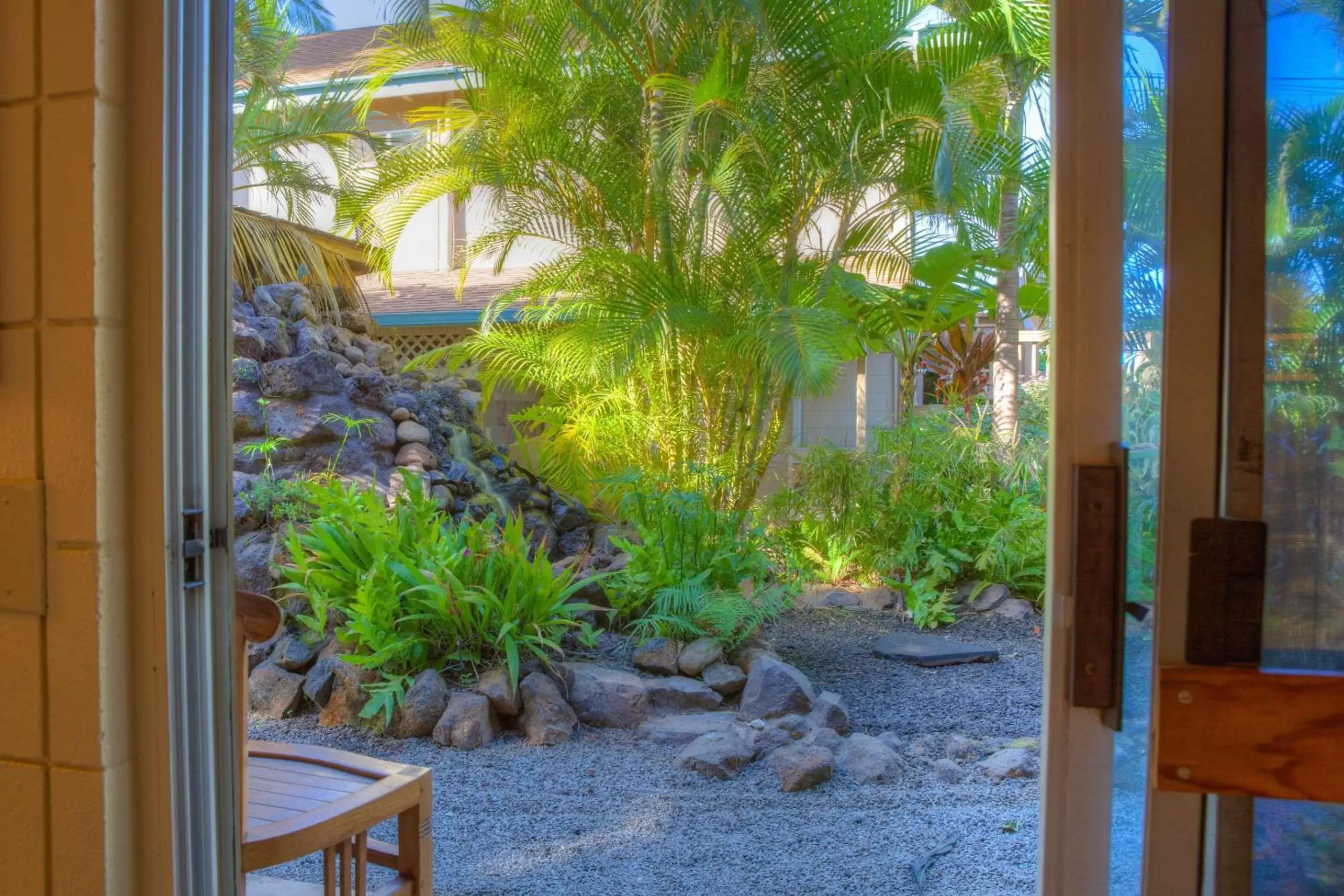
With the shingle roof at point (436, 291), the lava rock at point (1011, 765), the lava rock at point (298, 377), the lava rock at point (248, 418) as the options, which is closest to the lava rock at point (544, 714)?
the lava rock at point (1011, 765)

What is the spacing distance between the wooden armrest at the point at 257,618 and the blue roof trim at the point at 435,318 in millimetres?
7853

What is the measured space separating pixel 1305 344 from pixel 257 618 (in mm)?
1895

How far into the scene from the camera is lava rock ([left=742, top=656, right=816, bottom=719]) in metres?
5.06

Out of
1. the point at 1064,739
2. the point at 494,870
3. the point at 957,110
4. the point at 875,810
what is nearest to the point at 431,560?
the point at 494,870

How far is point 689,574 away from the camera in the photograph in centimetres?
609

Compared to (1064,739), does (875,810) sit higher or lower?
lower

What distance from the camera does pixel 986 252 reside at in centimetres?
716

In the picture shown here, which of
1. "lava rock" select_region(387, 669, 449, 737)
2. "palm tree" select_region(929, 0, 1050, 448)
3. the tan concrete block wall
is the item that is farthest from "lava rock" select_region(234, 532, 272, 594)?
"palm tree" select_region(929, 0, 1050, 448)

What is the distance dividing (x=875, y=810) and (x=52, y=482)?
3417 millimetres

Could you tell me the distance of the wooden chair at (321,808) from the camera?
1.98 metres

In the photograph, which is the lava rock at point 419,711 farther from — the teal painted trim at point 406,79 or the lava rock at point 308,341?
the teal painted trim at point 406,79

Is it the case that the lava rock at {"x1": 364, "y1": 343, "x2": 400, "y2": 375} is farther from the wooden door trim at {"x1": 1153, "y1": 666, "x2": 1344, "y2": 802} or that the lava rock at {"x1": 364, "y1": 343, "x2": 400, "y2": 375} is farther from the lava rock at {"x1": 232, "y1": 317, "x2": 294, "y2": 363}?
the wooden door trim at {"x1": 1153, "y1": 666, "x2": 1344, "y2": 802}

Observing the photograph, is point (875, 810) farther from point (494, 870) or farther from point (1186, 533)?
point (1186, 533)

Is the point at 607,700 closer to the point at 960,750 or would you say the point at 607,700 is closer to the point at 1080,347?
the point at 960,750
